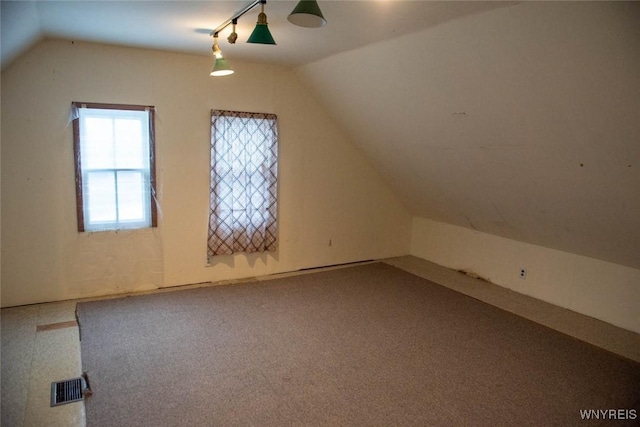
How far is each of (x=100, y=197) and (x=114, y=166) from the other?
12.8 inches

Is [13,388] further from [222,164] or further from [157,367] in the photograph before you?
[222,164]

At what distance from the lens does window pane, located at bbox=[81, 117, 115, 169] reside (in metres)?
3.83

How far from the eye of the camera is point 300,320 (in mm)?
3635

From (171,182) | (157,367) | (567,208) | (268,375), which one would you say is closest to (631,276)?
(567,208)

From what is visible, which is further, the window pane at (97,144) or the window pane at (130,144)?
the window pane at (130,144)

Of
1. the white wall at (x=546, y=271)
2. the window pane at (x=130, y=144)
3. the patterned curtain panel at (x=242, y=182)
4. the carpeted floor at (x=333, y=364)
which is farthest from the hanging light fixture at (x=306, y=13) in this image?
the white wall at (x=546, y=271)

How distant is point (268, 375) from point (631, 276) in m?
3.16

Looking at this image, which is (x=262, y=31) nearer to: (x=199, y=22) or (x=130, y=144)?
(x=199, y=22)

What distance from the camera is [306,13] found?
204 cm

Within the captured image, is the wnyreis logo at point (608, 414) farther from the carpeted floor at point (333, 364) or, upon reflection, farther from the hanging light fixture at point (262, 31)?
the hanging light fixture at point (262, 31)

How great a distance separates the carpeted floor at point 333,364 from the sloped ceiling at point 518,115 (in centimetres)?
101

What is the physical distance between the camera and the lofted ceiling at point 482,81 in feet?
7.70

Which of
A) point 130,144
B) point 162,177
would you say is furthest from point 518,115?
point 130,144

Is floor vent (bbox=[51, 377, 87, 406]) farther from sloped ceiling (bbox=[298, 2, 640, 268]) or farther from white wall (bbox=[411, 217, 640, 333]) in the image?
white wall (bbox=[411, 217, 640, 333])
